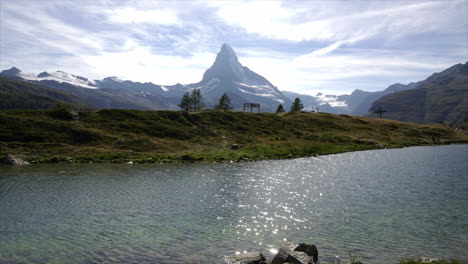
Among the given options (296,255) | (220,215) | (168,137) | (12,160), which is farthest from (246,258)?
(168,137)

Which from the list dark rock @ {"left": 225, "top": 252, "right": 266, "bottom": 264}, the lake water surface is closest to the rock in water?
the lake water surface

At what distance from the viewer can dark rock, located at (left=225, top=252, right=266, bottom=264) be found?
645 inches

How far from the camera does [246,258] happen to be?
54.4 ft

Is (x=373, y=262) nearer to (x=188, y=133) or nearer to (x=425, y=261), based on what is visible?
(x=425, y=261)

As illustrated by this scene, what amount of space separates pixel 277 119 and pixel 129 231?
121746 mm

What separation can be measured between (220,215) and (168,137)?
217ft

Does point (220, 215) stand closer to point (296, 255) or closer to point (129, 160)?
point (296, 255)

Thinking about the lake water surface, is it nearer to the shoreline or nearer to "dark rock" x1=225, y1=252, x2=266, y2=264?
"dark rock" x1=225, y1=252, x2=266, y2=264

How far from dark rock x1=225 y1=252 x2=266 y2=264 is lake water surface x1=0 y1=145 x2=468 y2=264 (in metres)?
1.12

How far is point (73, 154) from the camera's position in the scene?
65500 millimetres

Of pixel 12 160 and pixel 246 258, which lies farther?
pixel 12 160

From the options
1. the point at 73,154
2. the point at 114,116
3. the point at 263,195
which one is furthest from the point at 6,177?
the point at 114,116

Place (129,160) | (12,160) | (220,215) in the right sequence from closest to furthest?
(220,215) → (12,160) → (129,160)

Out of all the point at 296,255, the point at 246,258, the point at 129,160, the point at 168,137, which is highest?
the point at 168,137
